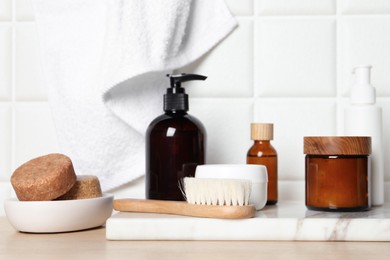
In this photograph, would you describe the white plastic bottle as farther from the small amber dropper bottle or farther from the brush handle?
the brush handle

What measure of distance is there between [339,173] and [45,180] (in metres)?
0.37

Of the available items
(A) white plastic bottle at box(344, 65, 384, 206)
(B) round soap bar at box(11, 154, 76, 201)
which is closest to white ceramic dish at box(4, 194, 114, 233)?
(B) round soap bar at box(11, 154, 76, 201)

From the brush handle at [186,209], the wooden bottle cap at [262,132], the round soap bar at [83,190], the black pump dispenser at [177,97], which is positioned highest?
the black pump dispenser at [177,97]

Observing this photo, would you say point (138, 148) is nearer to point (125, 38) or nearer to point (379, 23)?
point (125, 38)

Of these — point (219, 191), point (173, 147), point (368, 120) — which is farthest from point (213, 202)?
point (368, 120)

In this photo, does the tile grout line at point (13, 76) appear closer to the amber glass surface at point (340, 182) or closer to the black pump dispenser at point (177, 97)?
the black pump dispenser at point (177, 97)

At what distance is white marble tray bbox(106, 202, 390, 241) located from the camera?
2.00ft

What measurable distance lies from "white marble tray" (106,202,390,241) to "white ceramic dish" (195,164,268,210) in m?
0.07

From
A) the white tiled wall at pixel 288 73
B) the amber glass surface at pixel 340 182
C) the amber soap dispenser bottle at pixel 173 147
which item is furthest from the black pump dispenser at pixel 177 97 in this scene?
the amber glass surface at pixel 340 182

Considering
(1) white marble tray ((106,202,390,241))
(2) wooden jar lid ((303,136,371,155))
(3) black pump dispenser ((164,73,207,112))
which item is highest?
(3) black pump dispenser ((164,73,207,112))

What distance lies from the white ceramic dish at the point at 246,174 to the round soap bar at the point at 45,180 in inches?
6.6

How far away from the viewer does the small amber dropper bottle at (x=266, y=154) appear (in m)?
0.80

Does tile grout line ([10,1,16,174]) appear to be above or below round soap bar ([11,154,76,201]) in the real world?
above

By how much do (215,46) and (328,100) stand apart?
21 cm
